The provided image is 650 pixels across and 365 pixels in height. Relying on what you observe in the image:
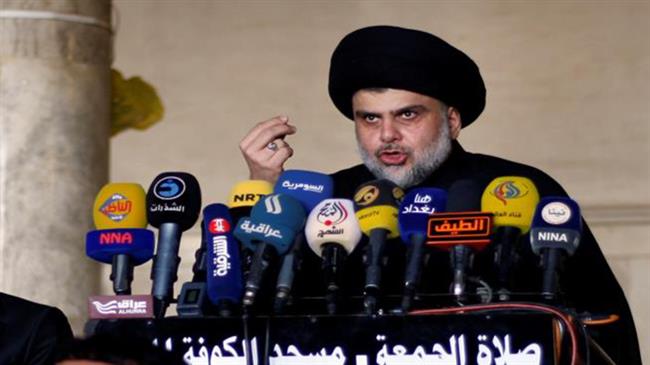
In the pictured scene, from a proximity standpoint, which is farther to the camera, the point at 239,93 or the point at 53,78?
the point at 239,93

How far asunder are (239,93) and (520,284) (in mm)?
4169

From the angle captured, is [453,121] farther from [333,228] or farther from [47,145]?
[47,145]

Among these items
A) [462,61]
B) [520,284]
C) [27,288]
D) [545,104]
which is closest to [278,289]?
[520,284]

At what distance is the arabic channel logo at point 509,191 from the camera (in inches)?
165

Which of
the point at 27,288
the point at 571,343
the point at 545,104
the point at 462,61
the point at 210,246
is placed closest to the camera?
the point at 571,343

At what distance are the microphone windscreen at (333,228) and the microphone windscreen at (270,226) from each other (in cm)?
4

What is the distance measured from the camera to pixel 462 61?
5.20 metres

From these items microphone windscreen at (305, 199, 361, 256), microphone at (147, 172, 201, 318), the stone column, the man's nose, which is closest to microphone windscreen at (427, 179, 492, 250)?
microphone windscreen at (305, 199, 361, 256)

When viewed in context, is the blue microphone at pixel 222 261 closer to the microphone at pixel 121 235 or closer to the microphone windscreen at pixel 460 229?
the microphone at pixel 121 235

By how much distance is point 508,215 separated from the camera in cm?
418

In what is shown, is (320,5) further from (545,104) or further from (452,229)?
(452,229)

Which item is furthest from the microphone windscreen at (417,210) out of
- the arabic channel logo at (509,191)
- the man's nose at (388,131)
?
the man's nose at (388,131)

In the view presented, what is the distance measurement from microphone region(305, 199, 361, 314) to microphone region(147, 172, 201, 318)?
0.27 metres

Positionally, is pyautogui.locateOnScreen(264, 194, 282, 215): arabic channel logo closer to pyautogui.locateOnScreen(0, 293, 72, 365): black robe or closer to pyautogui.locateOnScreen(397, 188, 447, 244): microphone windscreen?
pyautogui.locateOnScreen(397, 188, 447, 244): microphone windscreen
